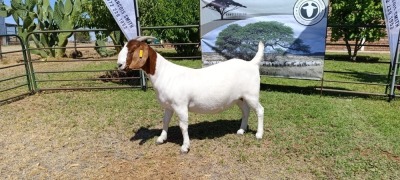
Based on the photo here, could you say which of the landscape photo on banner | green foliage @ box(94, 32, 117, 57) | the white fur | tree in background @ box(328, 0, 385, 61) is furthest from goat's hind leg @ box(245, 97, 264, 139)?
green foliage @ box(94, 32, 117, 57)

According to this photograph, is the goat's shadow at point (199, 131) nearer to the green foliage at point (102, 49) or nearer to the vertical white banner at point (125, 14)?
the vertical white banner at point (125, 14)

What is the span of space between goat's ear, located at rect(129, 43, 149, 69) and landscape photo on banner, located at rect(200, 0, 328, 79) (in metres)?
3.68

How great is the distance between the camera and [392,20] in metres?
5.70

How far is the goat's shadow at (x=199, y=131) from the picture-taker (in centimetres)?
448

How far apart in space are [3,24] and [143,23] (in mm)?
23847

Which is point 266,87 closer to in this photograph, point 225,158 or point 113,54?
point 225,158

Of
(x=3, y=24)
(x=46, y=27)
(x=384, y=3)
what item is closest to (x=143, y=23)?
(x=46, y=27)

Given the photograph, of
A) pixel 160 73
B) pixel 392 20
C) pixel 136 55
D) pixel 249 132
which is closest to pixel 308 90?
pixel 392 20

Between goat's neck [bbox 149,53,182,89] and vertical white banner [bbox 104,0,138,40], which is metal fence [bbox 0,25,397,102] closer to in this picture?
vertical white banner [bbox 104,0,138,40]

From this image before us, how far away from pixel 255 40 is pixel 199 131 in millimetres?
2975

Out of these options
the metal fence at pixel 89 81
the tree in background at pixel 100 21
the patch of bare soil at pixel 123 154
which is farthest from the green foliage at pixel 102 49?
the patch of bare soil at pixel 123 154

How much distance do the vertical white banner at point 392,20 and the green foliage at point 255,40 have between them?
4.78ft

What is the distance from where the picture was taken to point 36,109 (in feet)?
19.8

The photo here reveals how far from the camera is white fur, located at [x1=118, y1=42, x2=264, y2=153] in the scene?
376 centimetres
